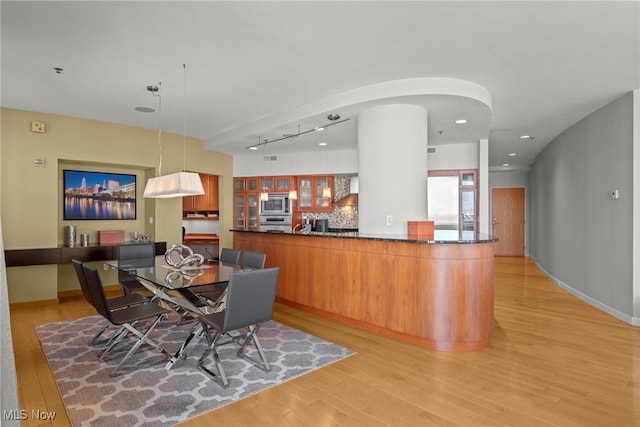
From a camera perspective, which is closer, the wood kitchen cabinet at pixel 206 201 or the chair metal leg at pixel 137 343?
the chair metal leg at pixel 137 343

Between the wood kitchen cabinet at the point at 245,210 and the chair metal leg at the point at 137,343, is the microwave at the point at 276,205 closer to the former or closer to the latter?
the wood kitchen cabinet at the point at 245,210

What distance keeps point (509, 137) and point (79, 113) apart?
715 centimetres

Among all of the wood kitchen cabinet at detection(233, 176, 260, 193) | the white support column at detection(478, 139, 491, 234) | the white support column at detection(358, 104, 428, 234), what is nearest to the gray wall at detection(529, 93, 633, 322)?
the white support column at detection(478, 139, 491, 234)

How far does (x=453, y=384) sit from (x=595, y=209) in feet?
13.2

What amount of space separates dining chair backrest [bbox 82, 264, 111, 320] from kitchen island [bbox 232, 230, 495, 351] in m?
2.35

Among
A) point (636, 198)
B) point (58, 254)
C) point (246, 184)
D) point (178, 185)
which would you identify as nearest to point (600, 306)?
point (636, 198)

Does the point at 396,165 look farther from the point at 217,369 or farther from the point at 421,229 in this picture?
the point at 217,369

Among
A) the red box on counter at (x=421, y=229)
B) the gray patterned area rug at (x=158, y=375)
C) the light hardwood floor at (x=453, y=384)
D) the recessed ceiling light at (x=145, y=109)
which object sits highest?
the recessed ceiling light at (x=145, y=109)

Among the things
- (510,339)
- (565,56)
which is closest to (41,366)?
(510,339)

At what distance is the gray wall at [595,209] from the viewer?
14.7ft

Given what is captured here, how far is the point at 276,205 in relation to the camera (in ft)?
26.1

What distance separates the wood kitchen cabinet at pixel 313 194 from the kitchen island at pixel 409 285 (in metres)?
3.16

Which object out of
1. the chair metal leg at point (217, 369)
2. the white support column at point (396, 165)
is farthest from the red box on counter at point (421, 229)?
the chair metal leg at point (217, 369)

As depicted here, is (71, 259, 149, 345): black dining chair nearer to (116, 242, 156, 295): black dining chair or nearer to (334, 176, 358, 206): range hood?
(116, 242, 156, 295): black dining chair
